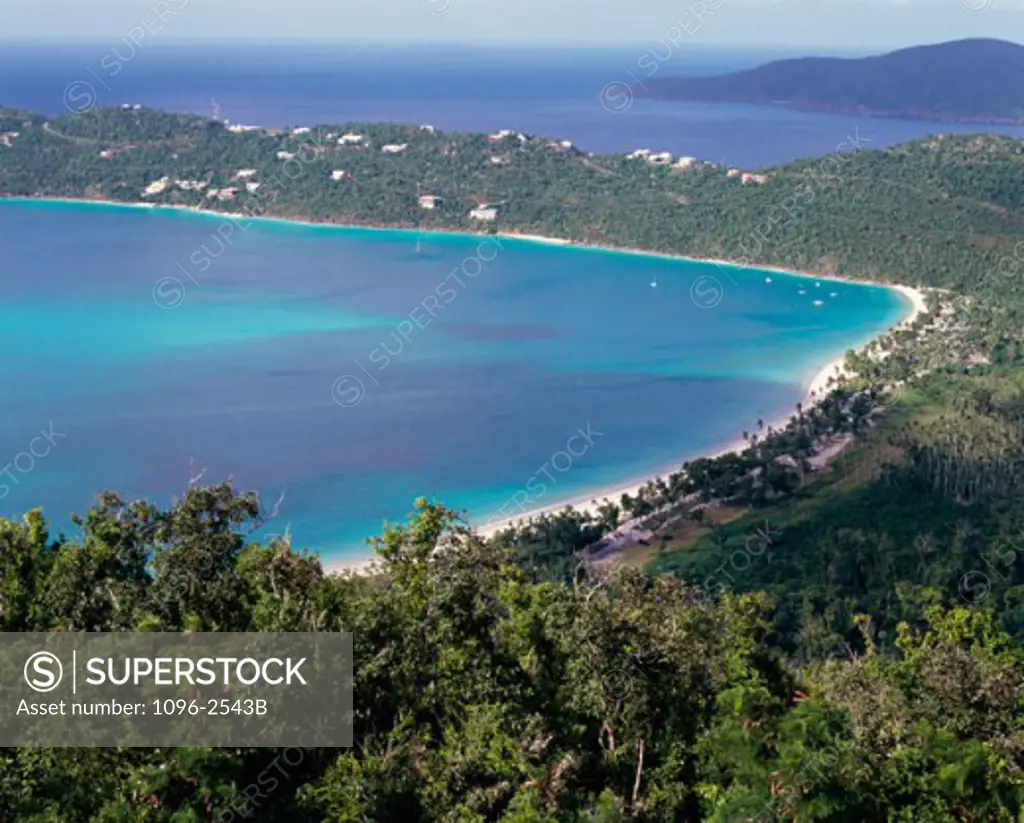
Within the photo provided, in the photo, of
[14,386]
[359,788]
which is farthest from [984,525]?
[14,386]

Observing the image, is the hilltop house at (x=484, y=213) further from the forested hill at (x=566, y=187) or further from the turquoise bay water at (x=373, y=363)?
the turquoise bay water at (x=373, y=363)

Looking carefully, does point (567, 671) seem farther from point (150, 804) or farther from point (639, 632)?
point (150, 804)

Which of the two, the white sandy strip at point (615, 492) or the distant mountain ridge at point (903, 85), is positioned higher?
the distant mountain ridge at point (903, 85)

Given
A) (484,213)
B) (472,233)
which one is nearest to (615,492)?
(472,233)

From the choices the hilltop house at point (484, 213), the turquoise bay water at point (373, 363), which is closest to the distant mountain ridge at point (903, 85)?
the hilltop house at point (484, 213)

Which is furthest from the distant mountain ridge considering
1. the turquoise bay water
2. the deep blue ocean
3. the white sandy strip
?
the white sandy strip

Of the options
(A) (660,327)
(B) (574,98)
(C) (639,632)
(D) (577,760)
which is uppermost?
(B) (574,98)
